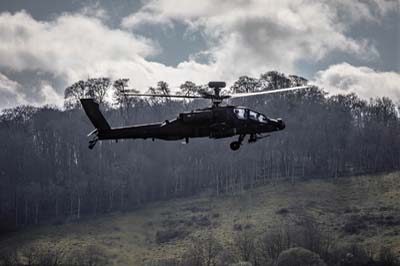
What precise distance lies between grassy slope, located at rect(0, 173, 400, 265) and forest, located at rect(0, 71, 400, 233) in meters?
6.48

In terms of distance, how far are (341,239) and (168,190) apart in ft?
167

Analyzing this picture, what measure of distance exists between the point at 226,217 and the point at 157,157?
4020 cm

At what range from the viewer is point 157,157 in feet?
536

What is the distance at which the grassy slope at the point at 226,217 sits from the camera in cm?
11675

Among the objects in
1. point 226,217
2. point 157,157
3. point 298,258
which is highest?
point 157,157

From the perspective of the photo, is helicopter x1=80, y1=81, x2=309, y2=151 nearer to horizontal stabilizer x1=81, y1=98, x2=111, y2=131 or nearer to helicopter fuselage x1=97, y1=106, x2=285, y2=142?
helicopter fuselage x1=97, y1=106, x2=285, y2=142

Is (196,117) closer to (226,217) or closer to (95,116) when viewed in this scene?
(95,116)

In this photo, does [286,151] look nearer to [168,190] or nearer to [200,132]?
[168,190]

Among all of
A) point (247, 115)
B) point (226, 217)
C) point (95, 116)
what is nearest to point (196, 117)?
point (247, 115)

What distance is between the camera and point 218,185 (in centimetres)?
14862

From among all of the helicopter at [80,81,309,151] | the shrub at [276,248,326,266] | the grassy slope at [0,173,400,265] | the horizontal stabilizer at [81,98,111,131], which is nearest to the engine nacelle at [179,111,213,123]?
the helicopter at [80,81,309,151]

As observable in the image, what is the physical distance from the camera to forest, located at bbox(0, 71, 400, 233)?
146 m

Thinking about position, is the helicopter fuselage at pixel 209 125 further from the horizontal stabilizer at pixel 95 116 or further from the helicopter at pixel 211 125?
the horizontal stabilizer at pixel 95 116

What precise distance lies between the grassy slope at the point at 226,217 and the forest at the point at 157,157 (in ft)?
21.3
